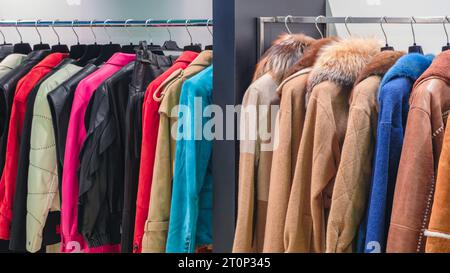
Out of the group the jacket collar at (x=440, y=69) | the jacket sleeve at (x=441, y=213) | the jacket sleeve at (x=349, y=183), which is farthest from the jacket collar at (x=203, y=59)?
the jacket sleeve at (x=441, y=213)

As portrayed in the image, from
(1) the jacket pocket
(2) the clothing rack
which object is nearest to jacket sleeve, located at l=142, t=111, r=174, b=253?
(1) the jacket pocket

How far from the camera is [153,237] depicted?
2465mm

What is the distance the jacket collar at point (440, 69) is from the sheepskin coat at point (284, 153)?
1.41ft

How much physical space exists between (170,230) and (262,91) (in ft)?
2.10

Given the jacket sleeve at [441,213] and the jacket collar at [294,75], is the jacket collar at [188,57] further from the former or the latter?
the jacket sleeve at [441,213]

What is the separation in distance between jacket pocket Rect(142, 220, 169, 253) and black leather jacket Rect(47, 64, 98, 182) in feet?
1.65

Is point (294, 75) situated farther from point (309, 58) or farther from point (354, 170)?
point (354, 170)

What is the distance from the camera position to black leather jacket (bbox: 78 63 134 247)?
8.46 ft

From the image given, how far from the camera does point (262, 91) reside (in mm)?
2238

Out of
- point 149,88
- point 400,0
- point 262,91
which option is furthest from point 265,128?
point 400,0

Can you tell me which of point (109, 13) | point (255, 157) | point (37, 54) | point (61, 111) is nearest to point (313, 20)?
point (255, 157)

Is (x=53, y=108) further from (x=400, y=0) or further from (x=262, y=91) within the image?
(x=400, y=0)

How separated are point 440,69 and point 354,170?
39 cm

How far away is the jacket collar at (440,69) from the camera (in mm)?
1840
